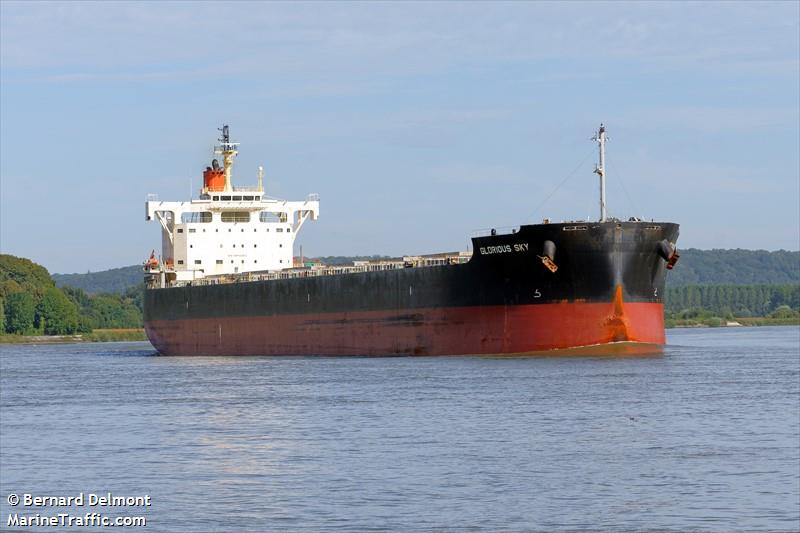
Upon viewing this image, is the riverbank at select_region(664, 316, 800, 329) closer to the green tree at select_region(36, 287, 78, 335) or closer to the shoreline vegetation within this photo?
the shoreline vegetation

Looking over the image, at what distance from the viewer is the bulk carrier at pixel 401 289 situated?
36719mm

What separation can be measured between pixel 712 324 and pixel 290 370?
90019 millimetres

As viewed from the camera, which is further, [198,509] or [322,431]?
[322,431]

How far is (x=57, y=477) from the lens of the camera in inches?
728

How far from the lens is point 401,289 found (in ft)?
135

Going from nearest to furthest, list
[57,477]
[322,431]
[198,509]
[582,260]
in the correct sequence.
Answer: [198,509]
[57,477]
[322,431]
[582,260]

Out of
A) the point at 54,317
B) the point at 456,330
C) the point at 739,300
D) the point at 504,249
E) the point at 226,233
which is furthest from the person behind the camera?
the point at 739,300

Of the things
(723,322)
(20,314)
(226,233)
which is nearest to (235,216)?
(226,233)

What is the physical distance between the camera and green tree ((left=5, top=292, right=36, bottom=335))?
4173 inches

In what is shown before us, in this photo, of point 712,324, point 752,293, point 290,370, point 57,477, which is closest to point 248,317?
point 290,370

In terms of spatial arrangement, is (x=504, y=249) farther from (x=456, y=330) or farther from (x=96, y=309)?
(x=96, y=309)

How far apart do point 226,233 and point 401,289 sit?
1692 cm

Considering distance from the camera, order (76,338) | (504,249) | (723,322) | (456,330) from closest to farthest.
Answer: (504,249) → (456,330) → (76,338) → (723,322)

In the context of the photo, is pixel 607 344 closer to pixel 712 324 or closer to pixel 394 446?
pixel 394 446
